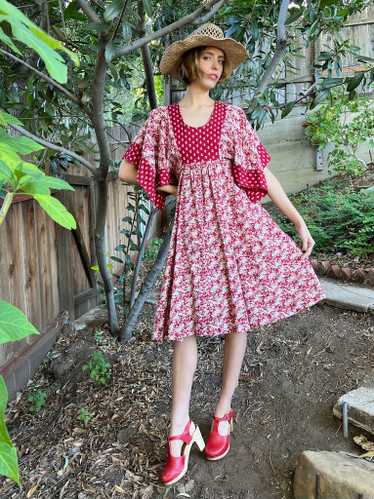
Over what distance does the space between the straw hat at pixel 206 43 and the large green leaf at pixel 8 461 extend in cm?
139

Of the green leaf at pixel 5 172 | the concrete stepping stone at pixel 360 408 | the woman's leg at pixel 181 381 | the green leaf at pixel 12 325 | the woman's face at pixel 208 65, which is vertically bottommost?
the concrete stepping stone at pixel 360 408

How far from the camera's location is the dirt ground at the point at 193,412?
1.61 metres

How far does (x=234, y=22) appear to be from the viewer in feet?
7.50

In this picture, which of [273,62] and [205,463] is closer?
[205,463]

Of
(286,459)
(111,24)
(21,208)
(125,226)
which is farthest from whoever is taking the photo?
(125,226)

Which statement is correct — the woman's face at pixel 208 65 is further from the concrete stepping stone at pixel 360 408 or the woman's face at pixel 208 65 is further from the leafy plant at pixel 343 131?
the leafy plant at pixel 343 131

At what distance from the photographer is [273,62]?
2.15 m

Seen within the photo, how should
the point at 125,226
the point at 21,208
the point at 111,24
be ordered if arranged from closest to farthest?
the point at 111,24 < the point at 21,208 < the point at 125,226

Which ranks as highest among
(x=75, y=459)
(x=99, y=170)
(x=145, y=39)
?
(x=145, y=39)

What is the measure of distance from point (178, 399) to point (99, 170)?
3.75ft

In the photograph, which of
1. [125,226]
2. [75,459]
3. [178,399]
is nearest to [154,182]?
[178,399]

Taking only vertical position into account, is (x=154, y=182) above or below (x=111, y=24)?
below

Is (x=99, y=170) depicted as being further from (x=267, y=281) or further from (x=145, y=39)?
(x=267, y=281)

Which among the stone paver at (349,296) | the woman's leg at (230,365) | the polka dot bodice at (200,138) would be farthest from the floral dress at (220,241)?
the stone paver at (349,296)
